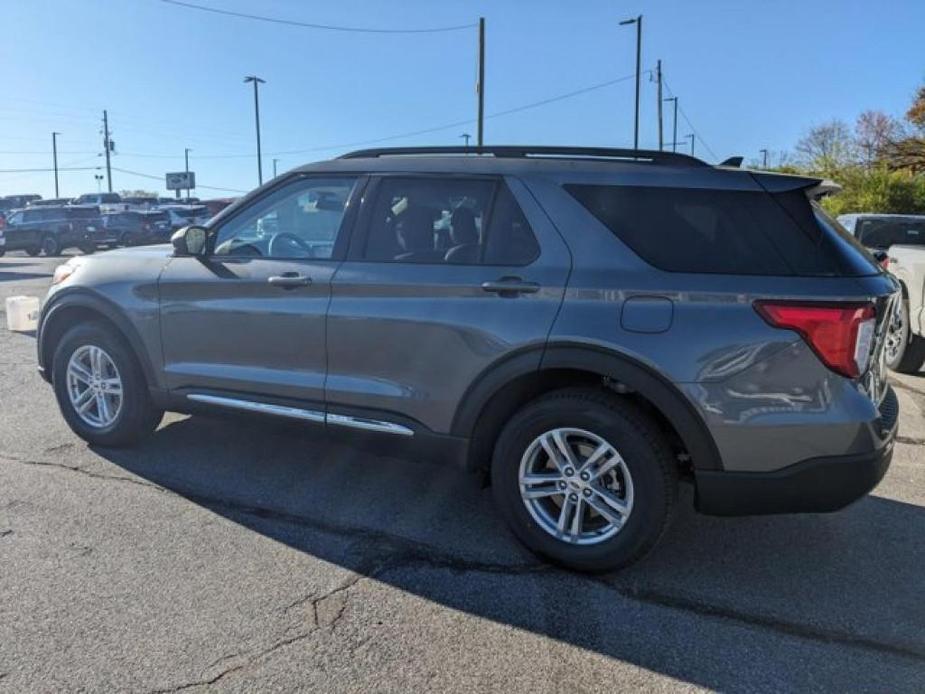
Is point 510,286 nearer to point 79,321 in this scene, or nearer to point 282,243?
point 282,243

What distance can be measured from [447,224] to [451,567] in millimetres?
1654

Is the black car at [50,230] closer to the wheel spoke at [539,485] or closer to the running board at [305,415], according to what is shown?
the running board at [305,415]

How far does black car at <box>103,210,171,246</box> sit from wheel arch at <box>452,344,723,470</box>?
28060mm

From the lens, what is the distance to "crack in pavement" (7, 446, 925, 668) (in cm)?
300

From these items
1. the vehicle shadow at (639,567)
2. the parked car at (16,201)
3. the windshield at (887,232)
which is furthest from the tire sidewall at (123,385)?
the parked car at (16,201)

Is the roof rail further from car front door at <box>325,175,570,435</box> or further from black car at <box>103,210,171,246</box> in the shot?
black car at <box>103,210,171,246</box>

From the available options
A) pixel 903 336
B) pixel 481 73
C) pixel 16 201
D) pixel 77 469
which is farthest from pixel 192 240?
pixel 16 201

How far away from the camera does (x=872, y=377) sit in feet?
10.7

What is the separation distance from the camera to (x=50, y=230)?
27656 millimetres

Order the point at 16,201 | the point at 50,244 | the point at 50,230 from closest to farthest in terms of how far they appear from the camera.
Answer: the point at 50,230 → the point at 50,244 → the point at 16,201

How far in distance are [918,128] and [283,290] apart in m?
36.8

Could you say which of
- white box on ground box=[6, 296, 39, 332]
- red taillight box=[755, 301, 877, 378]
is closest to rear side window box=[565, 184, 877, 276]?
red taillight box=[755, 301, 877, 378]

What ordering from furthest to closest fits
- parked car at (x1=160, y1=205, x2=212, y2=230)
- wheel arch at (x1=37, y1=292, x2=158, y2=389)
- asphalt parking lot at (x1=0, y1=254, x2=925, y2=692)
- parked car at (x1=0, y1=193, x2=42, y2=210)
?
parked car at (x1=0, y1=193, x2=42, y2=210), parked car at (x1=160, y1=205, x2=212, y2=230), wheel arch at (x1=37, y1=292, x2=158, y2=389), asphalt parking lot at (x1=0, y1=254, x2=925, y2=692)

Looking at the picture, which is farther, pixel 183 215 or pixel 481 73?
pixel 183 215
